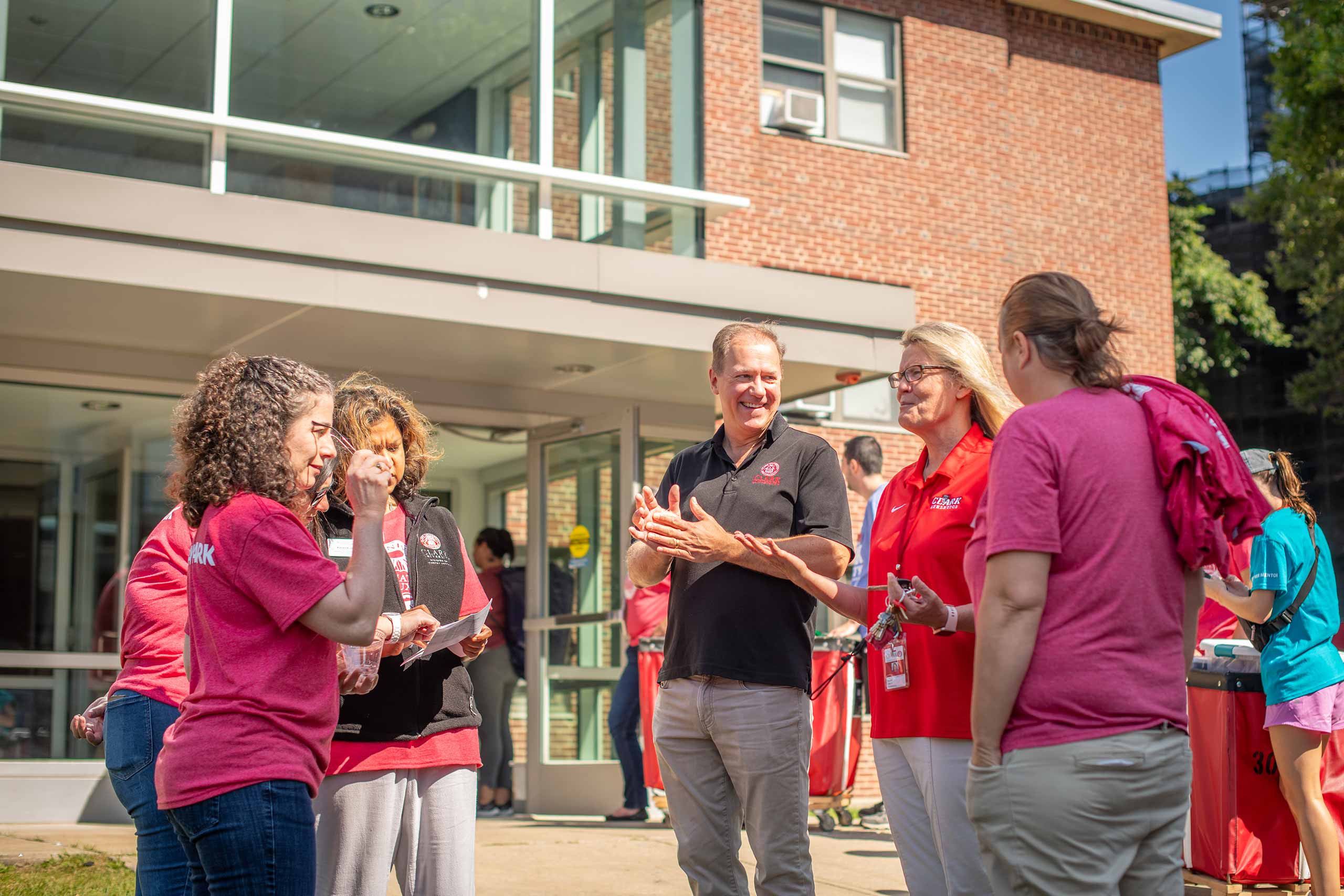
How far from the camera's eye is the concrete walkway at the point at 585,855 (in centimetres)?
629

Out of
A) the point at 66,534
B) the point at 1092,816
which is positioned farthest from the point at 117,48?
the point at 1092,816

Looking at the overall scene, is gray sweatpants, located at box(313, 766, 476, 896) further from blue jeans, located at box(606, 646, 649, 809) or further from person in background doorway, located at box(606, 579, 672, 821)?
blue jeans, located at box(606, 646, 649, 809)

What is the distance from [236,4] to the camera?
8289 mm

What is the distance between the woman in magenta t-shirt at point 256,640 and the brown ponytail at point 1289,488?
160 inches

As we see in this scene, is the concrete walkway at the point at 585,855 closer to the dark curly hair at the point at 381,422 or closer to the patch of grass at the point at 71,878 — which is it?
the patch of grass at the point at 71,878

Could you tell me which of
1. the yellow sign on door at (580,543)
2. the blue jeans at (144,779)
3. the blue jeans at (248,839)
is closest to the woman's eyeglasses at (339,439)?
the blue jeans at (248,839)

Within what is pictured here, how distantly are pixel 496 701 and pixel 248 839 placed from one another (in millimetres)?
7612

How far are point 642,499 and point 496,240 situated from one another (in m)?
4.76

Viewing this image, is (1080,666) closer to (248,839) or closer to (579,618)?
(248,839)

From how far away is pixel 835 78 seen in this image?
46.9ft

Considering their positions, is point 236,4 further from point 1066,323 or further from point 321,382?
point 1066,323

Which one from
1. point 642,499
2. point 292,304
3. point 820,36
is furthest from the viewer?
point 820,36

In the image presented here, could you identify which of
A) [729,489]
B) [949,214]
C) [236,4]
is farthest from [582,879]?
[949,214]

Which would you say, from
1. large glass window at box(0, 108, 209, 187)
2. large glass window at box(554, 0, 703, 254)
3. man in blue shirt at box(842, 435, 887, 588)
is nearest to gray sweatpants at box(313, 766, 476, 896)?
man in blue shirt at box(842, 435, 887, 588)
